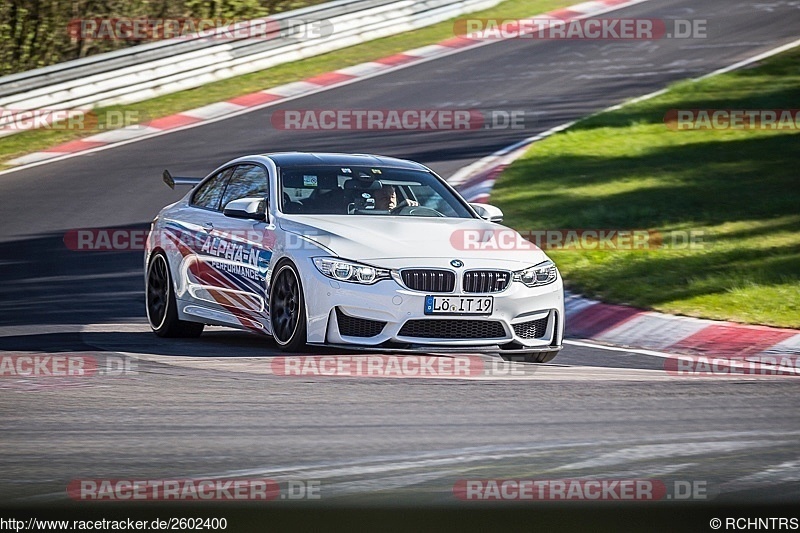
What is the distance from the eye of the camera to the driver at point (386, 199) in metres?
10.2

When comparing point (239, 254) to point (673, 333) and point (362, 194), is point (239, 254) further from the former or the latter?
point (673, 333)

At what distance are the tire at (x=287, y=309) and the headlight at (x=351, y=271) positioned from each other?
229 millimetres

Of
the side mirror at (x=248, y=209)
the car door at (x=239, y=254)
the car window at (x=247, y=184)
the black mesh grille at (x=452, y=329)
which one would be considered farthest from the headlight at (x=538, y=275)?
the car window at (x=247, y=184)

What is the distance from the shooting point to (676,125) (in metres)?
19.7

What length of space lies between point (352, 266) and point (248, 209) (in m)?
1.22

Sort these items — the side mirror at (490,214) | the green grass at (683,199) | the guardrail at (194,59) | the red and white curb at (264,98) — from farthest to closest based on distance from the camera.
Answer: the guardrail at (194,59), the red and white curb at (264,98), the green grass at (683,199), the side mirror at (490,214)

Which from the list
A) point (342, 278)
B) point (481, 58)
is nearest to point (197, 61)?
point (481, 58)

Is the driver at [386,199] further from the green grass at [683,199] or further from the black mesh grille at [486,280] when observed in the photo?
the green grass at [683,199]

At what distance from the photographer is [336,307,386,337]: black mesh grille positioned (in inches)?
353

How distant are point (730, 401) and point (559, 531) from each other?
2672mm

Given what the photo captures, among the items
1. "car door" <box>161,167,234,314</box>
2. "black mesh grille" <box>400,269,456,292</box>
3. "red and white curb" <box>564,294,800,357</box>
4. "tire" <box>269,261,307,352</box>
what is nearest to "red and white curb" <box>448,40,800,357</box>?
"red and white curb" <box>564,294,800,357</box>

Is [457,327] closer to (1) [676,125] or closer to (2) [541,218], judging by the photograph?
(2) [541,218]

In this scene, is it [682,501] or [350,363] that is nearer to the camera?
[682,501]

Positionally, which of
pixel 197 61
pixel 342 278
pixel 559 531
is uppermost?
pixel 197 61
